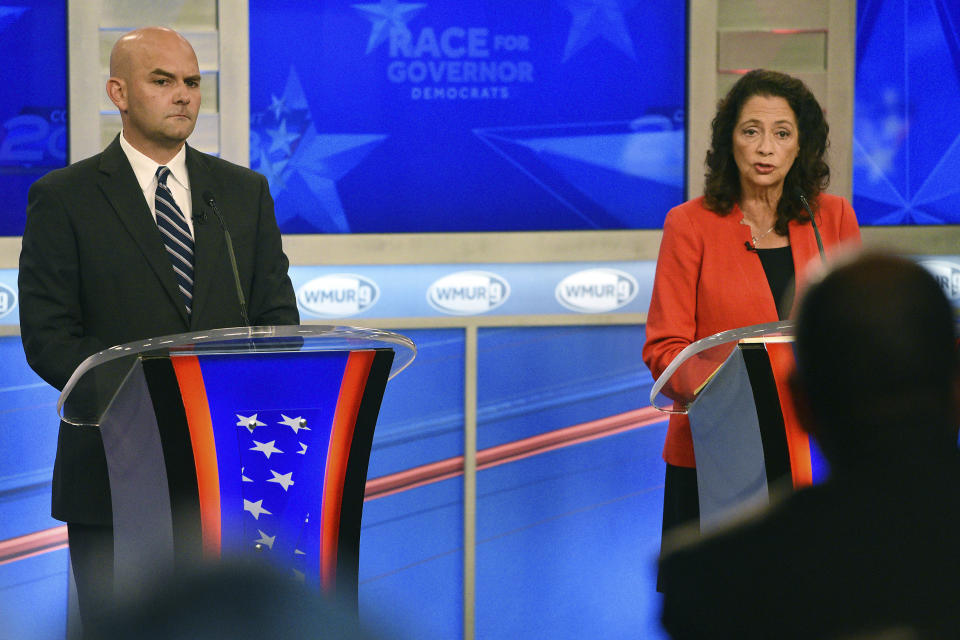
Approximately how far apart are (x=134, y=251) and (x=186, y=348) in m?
0.72

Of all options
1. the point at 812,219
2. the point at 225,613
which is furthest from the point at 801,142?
the point at 225,613

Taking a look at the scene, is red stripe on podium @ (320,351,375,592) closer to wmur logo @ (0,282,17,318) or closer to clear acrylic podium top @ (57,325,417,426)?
clear acrylic podium top @ (57,325,417,426)

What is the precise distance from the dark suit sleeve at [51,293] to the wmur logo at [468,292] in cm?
150

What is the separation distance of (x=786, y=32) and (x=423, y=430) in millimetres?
1701

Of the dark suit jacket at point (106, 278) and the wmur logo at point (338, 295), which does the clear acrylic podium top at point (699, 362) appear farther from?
the wmur logo at point (338, 295)

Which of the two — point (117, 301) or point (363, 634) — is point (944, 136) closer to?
point (117, 301)

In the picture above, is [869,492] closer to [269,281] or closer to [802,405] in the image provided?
[802,405]

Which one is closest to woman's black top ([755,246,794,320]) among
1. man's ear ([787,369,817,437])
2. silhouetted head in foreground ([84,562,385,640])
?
man's ear ([787,369,817,437])

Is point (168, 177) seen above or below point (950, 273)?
above

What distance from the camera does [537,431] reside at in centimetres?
382

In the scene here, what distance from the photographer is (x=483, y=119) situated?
3768 mm

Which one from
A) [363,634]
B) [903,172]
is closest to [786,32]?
[903,172]

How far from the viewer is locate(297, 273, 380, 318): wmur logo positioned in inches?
144

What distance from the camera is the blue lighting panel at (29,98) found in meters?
3.53
